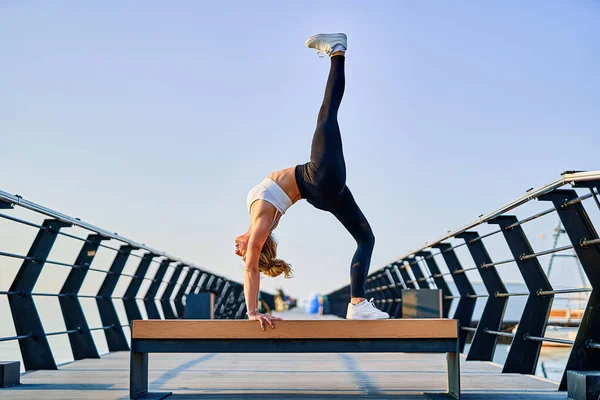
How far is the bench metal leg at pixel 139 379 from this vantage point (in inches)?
131

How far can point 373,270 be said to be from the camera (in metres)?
11.5

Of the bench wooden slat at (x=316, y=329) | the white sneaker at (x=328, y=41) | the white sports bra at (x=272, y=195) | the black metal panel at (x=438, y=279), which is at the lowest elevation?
the bench wooden slat at (x=316, y=329)

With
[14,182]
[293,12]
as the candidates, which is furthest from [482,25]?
[14,182]

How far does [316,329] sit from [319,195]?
2.21 ft

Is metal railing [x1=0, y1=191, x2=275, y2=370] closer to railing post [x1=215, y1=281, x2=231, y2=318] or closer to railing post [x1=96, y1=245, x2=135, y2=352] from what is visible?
railing post [x1=96, y1=245, x2=135, y2=352]

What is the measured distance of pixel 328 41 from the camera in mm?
3584

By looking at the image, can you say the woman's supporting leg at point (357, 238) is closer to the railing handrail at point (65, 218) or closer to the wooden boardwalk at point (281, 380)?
the wooden boardwalk at point (281, 380)

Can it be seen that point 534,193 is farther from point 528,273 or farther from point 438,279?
point 438,279

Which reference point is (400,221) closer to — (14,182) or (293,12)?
(293,12)

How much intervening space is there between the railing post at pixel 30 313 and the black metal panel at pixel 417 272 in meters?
4.72

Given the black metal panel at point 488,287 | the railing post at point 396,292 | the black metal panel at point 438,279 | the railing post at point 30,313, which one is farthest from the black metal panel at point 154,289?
the black metal panel at point 488,287

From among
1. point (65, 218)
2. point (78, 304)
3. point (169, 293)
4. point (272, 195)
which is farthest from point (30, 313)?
point (169, 293)

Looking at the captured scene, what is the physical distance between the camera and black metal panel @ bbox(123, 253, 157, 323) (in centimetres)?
767

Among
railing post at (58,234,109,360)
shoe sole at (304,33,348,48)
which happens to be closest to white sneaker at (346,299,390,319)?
shoe sole at (304,33,348,48)
